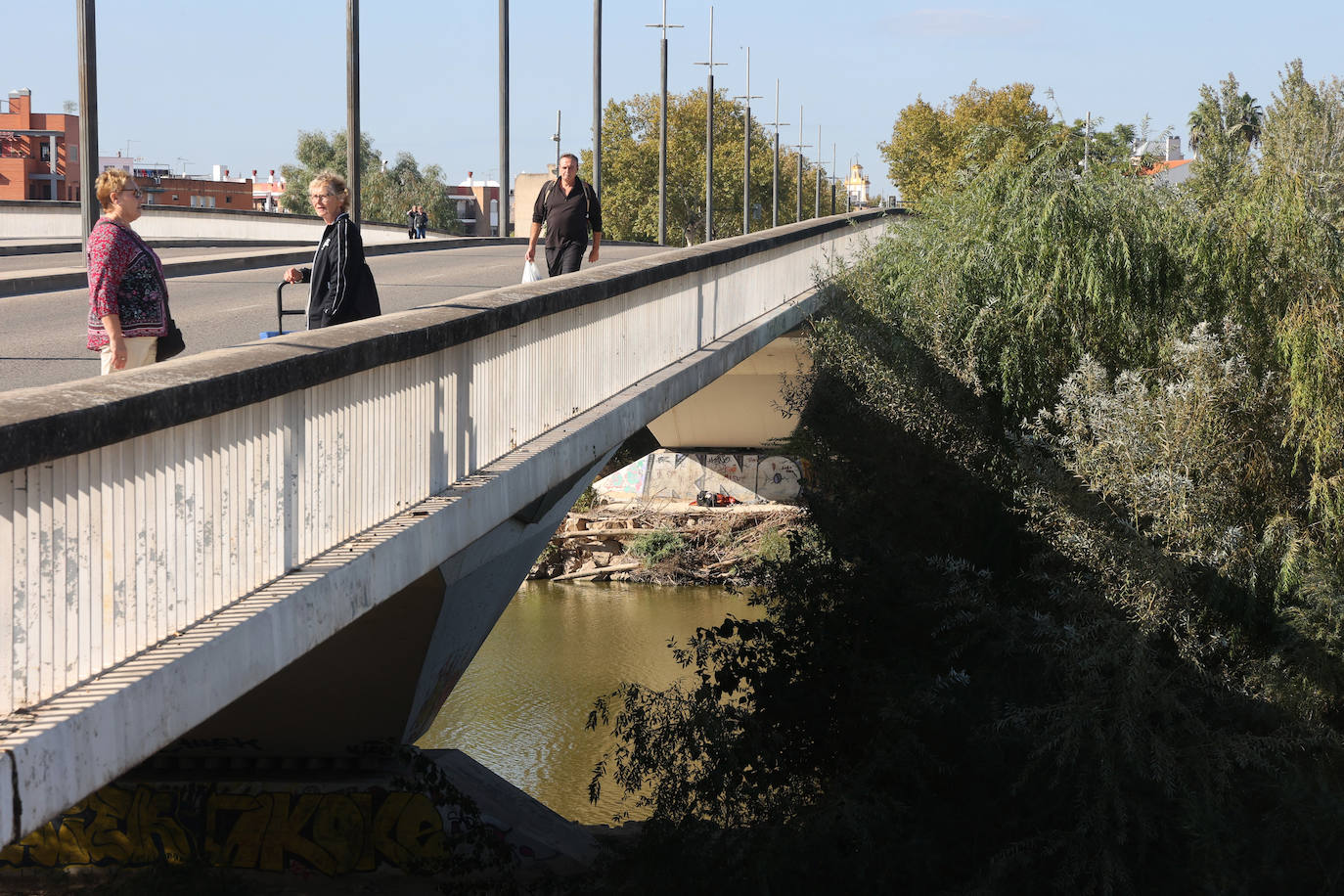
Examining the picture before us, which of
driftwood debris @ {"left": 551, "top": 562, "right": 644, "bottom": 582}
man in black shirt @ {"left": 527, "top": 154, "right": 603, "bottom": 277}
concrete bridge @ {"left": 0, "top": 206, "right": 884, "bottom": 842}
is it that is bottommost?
driftwood debris @ {"left": 551, "top": 562, "right": 644, "bottom": 582}

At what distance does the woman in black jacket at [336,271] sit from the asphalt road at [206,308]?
1777 mm

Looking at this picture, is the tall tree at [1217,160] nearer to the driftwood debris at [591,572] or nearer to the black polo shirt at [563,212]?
the black polo shirt at [563,212]

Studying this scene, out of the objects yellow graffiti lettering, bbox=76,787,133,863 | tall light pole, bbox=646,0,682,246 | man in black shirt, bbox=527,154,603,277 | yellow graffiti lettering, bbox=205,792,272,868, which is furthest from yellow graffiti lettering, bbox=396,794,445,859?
tall light pole, bbox=646,0,682,246

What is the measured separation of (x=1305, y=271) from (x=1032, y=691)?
6394 millimetres

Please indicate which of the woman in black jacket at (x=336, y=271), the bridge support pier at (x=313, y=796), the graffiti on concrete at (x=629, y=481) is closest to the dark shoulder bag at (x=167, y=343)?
the woman in black jacket at (x=336, y=271)

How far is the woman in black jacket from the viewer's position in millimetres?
6324

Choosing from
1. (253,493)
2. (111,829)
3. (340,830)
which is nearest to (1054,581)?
(340,830)

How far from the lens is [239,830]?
12.3 meters

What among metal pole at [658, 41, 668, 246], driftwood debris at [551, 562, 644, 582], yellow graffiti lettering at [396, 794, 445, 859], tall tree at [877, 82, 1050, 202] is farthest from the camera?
tall tree at [877, 82, 1050, 202]

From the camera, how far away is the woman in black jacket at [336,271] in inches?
249

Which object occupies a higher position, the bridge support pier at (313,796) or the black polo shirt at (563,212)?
the black polo shirt at (563,212)

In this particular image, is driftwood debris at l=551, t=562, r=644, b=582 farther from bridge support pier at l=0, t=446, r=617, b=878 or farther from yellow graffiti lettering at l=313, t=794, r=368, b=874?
yellow graffiti lettering at l=313, t=794, r=368, b=874

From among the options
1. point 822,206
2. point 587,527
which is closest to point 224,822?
point 587,527

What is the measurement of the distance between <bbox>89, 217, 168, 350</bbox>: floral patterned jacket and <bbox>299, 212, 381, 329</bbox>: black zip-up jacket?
36.2 inches
